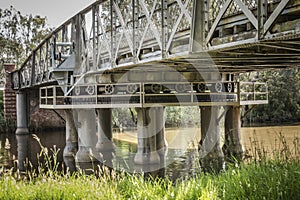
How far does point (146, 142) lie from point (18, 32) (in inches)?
1670

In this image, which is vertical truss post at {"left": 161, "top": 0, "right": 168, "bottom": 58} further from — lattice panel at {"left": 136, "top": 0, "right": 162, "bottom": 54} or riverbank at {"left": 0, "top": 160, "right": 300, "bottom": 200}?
riverbank at {"left": 0, "top": 160, "right": 300, "bottom": 200}

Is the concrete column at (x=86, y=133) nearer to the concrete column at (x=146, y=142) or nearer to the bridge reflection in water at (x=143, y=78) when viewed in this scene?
the bridge reflection in water at (x=143, y=78)

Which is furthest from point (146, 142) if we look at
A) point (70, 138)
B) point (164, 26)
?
point (164, 26)

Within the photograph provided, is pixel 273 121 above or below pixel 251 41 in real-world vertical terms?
below

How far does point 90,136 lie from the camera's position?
58.4ft

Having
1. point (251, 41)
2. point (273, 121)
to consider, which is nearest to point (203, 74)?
point (251, 41)

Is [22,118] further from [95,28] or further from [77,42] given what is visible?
[95,28]

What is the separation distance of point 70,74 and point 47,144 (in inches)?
265

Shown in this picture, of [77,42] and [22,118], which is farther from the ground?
[77,42]

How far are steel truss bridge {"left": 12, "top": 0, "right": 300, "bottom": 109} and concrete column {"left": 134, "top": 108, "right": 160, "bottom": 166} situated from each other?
1.73ft

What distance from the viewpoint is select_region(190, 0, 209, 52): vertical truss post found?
8.91 m

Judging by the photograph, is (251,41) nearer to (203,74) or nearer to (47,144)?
(203,74)

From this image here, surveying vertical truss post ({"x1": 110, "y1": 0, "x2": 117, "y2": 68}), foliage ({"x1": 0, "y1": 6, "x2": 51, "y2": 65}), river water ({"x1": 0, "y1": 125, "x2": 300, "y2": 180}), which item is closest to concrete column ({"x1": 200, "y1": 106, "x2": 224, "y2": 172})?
river water ({"x1": 0, "y1": 125, "x2": 300, "y2": 180})

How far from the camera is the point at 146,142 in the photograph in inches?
623
